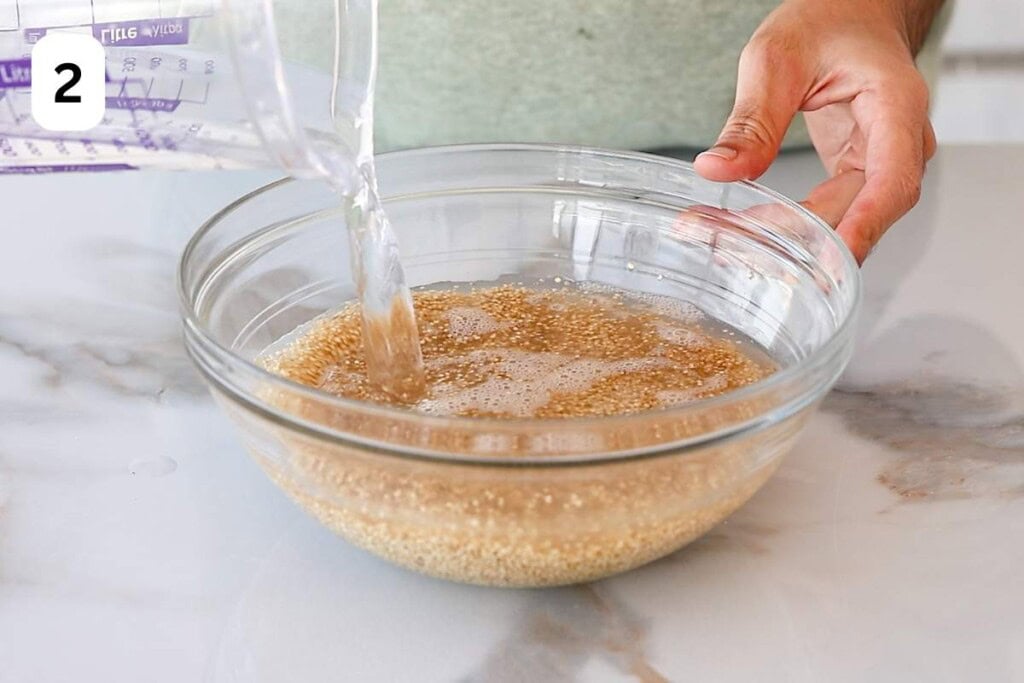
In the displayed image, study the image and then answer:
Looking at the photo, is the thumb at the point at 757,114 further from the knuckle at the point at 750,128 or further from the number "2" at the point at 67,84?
the number "2" at the point at 67,84

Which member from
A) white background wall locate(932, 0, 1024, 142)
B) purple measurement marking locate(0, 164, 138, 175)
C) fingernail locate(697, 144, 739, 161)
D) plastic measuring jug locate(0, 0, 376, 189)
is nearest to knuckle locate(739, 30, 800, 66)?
fingernail locate(697, 144, 739, 161)

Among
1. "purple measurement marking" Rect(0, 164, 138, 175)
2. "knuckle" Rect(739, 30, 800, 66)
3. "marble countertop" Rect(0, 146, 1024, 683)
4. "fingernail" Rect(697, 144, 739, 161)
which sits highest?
"knuckle" Rect(739, 30, 800, 66)

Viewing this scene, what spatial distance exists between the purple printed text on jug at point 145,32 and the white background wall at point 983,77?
2.12 metres

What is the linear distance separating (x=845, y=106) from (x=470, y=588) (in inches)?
26.7

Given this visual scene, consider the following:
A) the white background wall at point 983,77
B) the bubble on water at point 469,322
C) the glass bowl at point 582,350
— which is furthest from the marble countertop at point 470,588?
the white background wall at point 983,77

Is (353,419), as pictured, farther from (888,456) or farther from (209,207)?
(209,207)

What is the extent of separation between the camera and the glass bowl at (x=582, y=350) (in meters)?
0.63

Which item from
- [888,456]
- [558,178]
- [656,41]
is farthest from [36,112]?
[656,41]

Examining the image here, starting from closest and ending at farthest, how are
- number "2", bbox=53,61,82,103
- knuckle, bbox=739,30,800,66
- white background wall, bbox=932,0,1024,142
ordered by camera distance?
number "2", bbox=53,61,82,103 → knuckle, bbox=739,30,800,66 → white background wall, bbox=932,0,1024,142

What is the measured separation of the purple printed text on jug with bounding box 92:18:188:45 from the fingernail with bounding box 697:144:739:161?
41 cm

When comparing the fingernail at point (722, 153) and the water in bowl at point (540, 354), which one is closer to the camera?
the water in bowl at point (540, 354)

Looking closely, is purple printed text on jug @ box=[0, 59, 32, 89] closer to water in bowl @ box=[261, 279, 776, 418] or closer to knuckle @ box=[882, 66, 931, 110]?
water in bowl @ box=[261, 279, 776, 418]

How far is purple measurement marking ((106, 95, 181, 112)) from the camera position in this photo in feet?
2.46

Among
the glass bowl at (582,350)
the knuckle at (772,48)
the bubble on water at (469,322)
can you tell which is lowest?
the bubble on water at (469,322)
